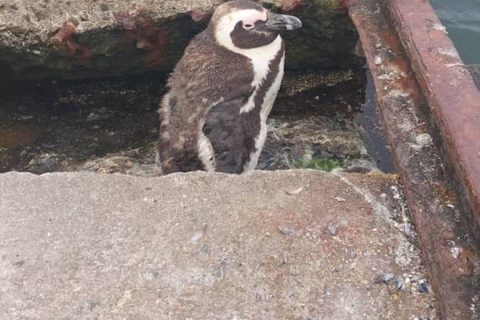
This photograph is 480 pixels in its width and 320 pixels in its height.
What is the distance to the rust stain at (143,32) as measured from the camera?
416 centimetres

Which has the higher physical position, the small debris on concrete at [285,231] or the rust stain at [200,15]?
the small debris on concrete at [285,231]

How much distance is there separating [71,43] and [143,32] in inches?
19.0

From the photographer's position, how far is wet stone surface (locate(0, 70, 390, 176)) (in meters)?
4.39

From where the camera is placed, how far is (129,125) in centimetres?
482

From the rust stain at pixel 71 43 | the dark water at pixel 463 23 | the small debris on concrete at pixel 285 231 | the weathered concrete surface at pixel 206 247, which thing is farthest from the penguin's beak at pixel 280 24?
the dark water at pixel 463 23

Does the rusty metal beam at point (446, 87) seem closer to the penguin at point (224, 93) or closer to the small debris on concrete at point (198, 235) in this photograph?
the penguin at point (224, 93)

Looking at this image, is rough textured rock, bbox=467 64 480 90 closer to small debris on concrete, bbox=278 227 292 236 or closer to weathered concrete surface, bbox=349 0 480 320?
weathered concrete surface, bbox=349 0 480 320

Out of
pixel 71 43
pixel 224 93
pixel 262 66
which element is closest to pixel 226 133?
pixel 224 93

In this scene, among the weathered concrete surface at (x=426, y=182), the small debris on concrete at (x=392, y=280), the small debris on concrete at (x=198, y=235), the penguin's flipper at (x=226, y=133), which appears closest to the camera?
the weathered concrete surface at (x=426, y=182)

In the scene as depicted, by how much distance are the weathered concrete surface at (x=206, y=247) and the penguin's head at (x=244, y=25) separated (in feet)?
4.52

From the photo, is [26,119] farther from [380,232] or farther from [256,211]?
[380,232]

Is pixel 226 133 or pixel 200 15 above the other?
pixel 200 15

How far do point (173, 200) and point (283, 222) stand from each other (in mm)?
438

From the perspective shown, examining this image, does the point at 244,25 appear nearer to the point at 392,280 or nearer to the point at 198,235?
the point at 198,235
